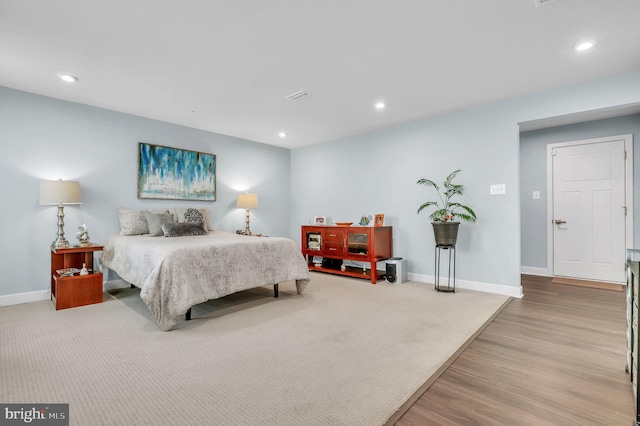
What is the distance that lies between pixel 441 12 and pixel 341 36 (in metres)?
0.74

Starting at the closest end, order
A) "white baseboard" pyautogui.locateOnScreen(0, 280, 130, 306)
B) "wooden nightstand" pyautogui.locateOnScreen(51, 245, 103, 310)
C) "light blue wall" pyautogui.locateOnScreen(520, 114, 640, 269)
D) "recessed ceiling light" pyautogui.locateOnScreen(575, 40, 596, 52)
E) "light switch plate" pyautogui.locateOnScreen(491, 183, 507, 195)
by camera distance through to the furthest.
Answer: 1. "recessed ceiling light" pyautogui.locateOnScreen(575, 40, 596, 52)
2. "wooden nightstand" pyautogui.locateOnScreen(51, 245, 103, 310)
3. "white baseboard" pyautogui.locateOnScreen(0, 280, 130, 306)
4. "light switch plate" pyautogui.locateOnScreen(491, 183, 507, 195)
5. "light blue wall" pyautogui.locateOnScreen(520, 114, 640, 269)

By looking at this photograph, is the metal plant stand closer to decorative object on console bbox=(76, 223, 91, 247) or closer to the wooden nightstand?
the wooden nightstand

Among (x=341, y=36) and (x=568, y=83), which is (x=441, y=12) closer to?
(x=341, y=36)

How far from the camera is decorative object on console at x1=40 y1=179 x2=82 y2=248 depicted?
10.9 ft

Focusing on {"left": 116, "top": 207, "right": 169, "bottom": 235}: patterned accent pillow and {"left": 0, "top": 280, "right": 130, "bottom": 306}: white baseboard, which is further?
{"left": 116, "top": 207, "right": 169, "bottom": 235}: patterned accent pillow

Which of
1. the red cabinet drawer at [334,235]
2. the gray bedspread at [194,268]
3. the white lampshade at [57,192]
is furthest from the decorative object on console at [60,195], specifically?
the red cabinet drawer at [334,235]

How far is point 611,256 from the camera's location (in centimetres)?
420

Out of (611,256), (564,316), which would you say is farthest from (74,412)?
(611,256)

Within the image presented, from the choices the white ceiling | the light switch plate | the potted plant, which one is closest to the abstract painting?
the white ceiling

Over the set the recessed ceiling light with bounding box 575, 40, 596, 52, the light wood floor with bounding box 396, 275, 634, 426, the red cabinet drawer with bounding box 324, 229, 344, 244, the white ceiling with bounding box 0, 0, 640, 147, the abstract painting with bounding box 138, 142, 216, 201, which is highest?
the recessed ceiling light with bounding box 575, 40, 596, 52

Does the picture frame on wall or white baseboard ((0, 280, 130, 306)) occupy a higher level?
the picture frame on wall

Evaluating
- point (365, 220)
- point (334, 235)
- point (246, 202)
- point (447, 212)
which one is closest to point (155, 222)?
point (246, 202)

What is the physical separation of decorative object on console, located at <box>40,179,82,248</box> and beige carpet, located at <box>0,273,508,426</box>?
0.78 meters

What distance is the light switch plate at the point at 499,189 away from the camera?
149 inches
